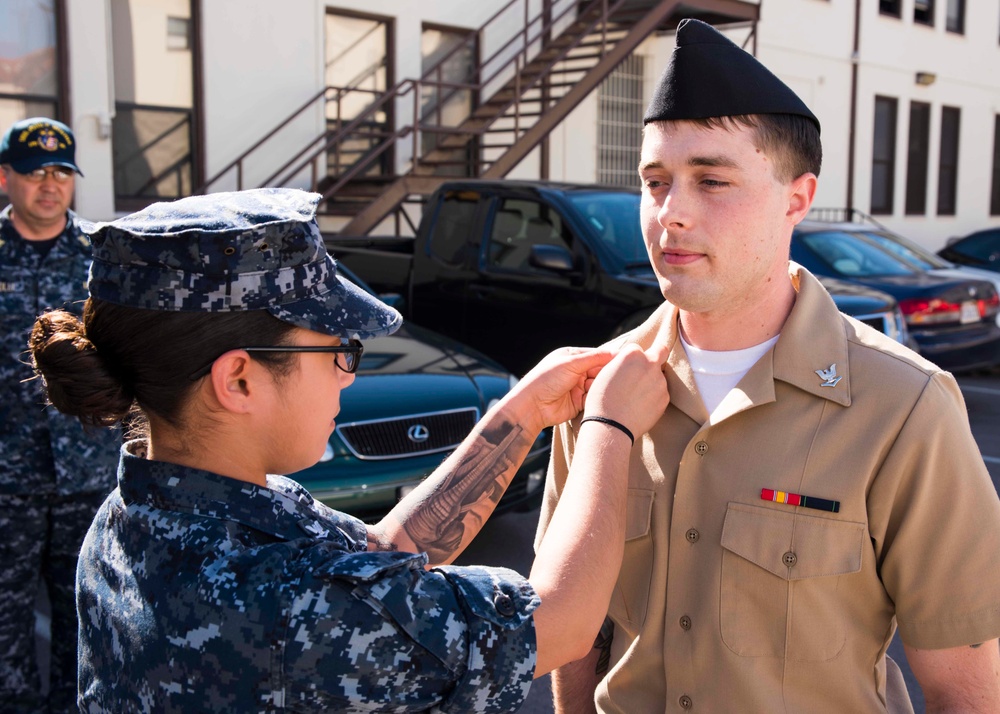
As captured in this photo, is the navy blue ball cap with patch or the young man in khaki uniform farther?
the navy blue ball cap with patch

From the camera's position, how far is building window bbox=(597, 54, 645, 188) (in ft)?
53.4

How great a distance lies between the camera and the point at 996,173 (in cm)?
2469

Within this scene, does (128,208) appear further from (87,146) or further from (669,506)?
(669,506)

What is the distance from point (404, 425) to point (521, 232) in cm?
268

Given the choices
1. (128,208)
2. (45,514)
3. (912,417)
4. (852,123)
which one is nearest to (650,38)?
(852,123)

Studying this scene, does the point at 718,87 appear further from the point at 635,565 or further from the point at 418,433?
the point at 418,433

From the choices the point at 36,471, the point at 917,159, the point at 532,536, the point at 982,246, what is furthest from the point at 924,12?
the point at 36,471

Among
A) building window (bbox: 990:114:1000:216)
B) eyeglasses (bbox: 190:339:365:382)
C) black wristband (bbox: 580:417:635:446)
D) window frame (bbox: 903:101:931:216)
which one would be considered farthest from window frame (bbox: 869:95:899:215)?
eyeglasses (bbox: 190:339:365:382)

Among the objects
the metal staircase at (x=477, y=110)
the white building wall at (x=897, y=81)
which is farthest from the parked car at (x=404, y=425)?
the white building wall at (x=897, y=81)

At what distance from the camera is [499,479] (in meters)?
2.29

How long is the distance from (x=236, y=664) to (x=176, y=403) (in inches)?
17.2

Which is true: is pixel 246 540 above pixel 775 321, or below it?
below

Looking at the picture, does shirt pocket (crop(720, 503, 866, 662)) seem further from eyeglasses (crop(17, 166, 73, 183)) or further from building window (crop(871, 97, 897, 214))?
building window (crop(871, 97, 897, 214))

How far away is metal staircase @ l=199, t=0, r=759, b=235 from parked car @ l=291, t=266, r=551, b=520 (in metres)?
6.12
